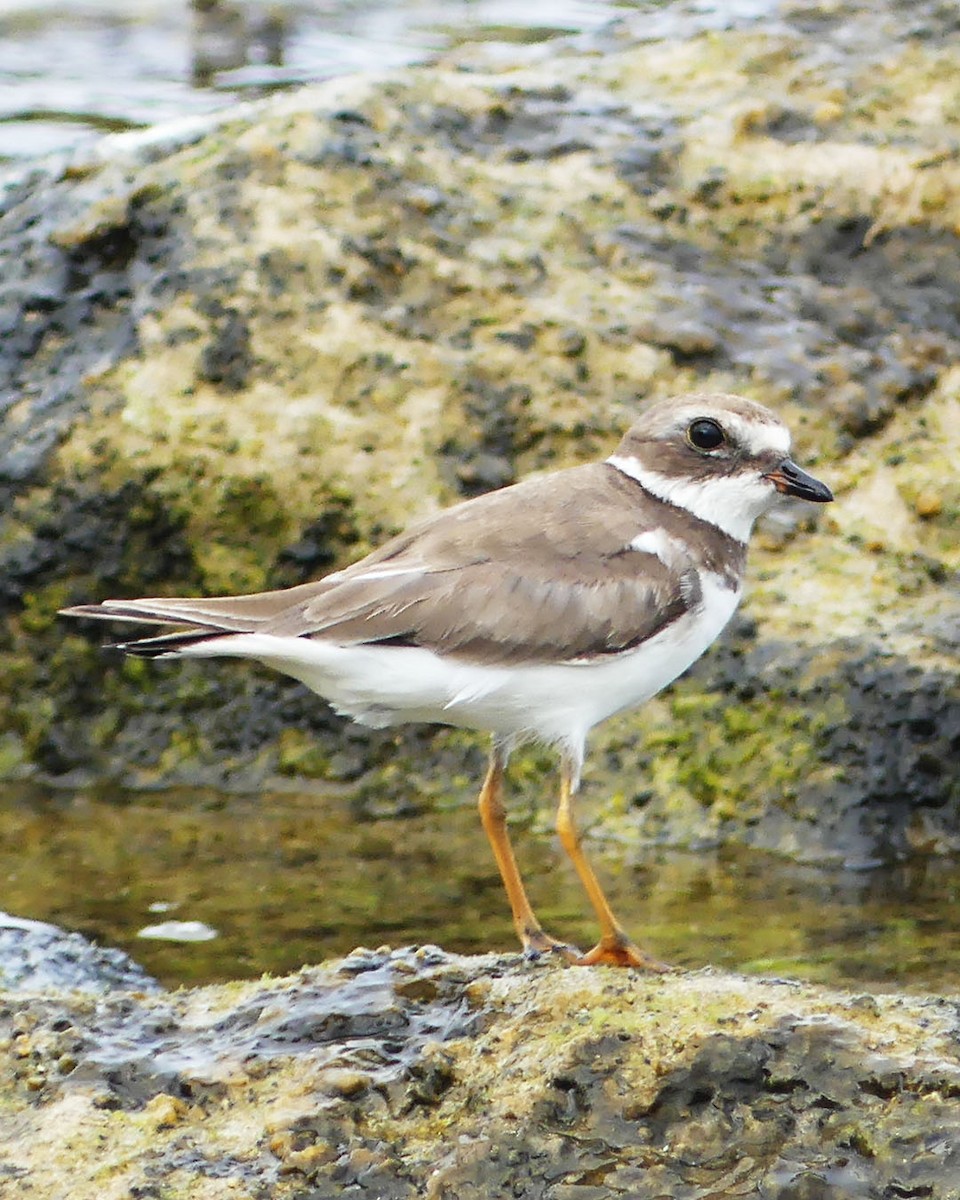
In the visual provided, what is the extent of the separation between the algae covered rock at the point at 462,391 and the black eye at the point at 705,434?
2.04 meters

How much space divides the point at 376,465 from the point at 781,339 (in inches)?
82.2

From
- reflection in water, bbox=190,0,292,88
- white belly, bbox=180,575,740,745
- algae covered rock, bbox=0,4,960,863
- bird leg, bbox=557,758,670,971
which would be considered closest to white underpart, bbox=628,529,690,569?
white belly, bbox=180,575,740,745

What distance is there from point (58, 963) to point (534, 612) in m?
2.06

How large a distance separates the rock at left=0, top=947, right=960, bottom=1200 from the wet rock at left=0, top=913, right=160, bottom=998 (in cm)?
96

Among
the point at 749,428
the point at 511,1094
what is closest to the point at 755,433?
the point at 749,428

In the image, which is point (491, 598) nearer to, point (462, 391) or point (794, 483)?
point (794, 483)

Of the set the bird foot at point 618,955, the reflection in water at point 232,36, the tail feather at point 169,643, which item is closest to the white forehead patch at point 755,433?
the bird foot at point 618,955

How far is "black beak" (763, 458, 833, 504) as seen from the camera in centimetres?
594

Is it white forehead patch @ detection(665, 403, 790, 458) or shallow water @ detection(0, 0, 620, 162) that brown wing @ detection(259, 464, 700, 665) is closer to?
white forehead patch @ detection(665, 403, 790, 458)

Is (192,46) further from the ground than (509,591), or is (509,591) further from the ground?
(192,46)

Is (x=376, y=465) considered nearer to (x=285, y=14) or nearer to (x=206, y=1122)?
(x=206, y=1122)

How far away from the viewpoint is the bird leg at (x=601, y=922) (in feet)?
18.4

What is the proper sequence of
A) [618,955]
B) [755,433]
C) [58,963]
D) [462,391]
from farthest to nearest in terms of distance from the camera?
[462,391], [58,963], [755,433], [618,955]

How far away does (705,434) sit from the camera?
19.5 feet
